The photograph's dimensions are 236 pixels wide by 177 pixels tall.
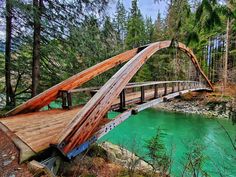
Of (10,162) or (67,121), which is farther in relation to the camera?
(67,121)

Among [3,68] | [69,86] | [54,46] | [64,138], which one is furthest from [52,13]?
[64,138]

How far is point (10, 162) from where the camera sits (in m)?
2.30

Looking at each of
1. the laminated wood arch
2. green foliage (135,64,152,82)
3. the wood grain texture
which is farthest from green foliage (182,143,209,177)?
green foliage (135,64,152,82)

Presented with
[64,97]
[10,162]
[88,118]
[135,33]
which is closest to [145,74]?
[135,33]

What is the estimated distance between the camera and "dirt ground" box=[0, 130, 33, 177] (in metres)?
2.11

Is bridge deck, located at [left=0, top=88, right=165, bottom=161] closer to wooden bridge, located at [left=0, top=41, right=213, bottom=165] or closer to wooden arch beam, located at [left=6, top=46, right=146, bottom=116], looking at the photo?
wooden bridge, located at [left=0, top=41, right=213, bottom=165]

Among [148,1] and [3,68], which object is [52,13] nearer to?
[3,68]

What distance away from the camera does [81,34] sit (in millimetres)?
6254

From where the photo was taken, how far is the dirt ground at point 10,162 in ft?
6.91

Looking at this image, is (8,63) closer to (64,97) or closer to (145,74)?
(64,97)

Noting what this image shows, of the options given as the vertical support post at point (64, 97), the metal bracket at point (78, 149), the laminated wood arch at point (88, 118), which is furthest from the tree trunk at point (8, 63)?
the metal bracket at point (78, 149)

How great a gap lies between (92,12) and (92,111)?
4403mm

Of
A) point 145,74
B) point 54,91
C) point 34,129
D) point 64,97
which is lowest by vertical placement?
point 34,129

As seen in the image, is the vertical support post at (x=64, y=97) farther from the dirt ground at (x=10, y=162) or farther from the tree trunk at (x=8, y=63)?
the tree trunk at (x=8, y=63)
